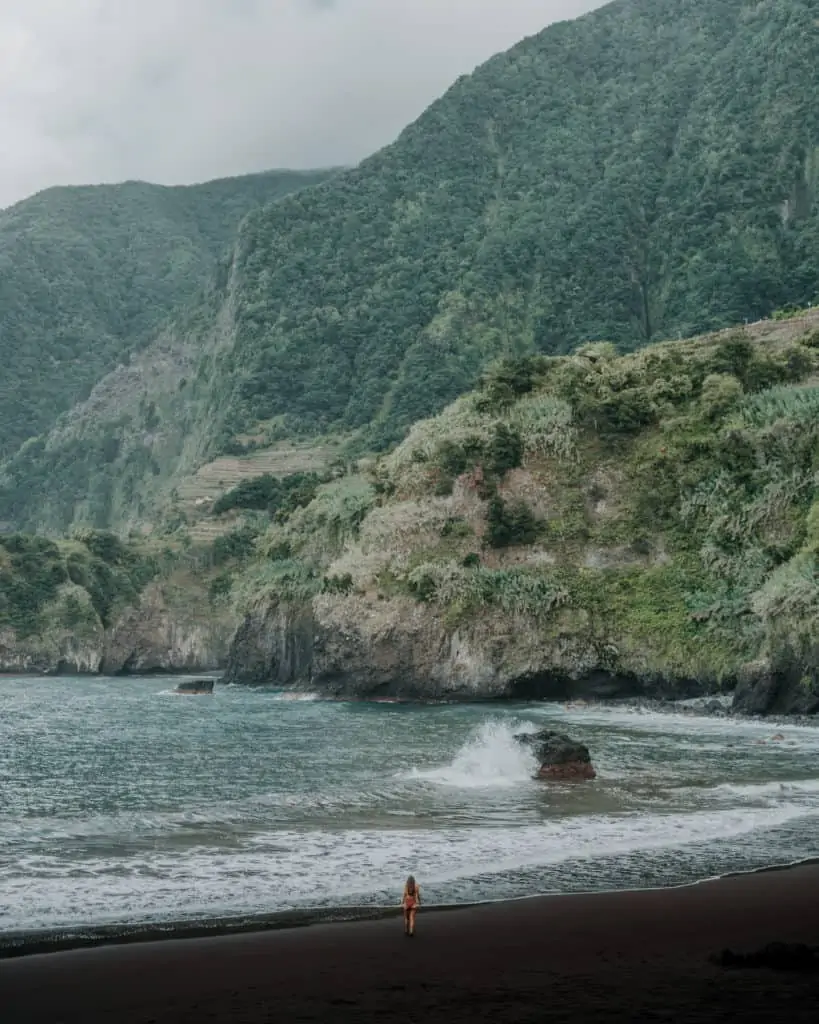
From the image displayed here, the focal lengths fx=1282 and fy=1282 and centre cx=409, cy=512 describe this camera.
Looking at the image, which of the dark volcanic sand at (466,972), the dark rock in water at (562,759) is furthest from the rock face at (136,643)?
the dark volcanic sand at (466,972)

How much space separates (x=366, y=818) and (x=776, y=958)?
37.9 feet

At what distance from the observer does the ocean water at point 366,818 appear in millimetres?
17953

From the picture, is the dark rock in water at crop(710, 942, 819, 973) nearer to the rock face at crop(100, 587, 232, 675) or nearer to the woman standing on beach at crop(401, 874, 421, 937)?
the woman standing on beach at crop(401, 874, 421, 937)

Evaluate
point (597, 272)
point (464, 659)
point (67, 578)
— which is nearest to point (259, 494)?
point (67, 578)

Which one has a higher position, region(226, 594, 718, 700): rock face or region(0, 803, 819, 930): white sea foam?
region(226, 594, 718, 700): rock face

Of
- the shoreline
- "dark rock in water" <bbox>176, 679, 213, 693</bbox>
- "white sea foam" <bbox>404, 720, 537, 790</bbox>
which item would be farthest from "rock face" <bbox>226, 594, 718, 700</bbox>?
the shoreline

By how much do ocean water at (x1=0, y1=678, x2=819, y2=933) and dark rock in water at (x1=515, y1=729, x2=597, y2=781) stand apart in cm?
60

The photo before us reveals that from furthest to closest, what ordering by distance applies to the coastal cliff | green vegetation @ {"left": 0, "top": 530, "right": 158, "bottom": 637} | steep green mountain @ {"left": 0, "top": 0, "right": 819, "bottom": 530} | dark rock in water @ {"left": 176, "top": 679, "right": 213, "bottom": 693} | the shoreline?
steep green mountain @ {"left": 0, "top": 0, "right": 819, "bottom": 530} < green vegetation @ {"left": 0, "top": 530, "right": 158, "bottom": 637} < the coastal cliff < dark rock in water @ {"left": 176, "top": 679, "right": 213, "bottom": 693} < the shoreline

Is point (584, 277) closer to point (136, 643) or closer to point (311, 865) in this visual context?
point (136, 643)

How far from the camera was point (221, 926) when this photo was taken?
1565 cm

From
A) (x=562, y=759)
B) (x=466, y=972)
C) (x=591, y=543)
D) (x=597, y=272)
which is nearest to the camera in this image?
(x=466, y=972)

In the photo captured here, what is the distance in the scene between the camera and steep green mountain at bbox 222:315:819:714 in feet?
203

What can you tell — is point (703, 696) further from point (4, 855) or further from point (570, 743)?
point (4, 855)

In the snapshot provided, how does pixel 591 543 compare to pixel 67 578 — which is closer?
pixel 591 543
